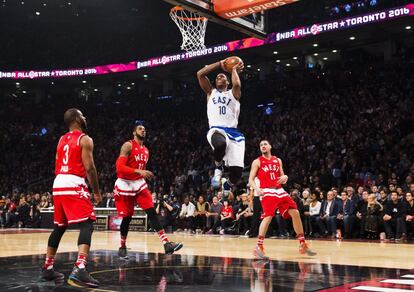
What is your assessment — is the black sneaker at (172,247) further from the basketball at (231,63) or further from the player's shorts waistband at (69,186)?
the basketball at (231,63)

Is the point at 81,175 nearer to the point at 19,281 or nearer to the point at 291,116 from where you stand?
the point at 19,281

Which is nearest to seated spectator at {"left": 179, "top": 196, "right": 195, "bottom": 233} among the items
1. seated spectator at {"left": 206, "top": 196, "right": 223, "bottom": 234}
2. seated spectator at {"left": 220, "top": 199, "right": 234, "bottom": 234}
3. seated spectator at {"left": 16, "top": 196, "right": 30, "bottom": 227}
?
seated spectator at {"left": 206, "top": 196, "right": 223, "bottom": 234}

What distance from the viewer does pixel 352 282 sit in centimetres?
475

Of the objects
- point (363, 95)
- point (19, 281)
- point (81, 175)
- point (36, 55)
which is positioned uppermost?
point (36, 55)

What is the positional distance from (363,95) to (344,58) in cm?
422

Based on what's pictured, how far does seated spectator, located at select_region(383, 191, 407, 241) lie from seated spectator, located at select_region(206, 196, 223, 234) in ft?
16.0

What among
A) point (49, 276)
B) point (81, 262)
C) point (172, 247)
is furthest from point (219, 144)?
point (172, 247)

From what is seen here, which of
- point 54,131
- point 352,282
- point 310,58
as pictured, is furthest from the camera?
point 54,131

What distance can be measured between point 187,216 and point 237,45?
873cm

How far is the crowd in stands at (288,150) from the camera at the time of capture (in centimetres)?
1216

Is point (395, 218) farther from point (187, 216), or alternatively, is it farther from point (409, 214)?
point (187, 216)

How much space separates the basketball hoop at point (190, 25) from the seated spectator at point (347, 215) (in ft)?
16.7

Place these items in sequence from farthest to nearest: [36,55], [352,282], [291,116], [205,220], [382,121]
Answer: [36,55] → [291,116] → [382,121] → [205,220] → [352,282]

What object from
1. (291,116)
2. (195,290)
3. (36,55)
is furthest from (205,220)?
(36,55)
